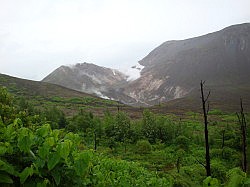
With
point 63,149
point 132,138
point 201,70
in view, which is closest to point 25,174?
point 63,149

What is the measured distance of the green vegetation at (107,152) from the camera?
282 cm

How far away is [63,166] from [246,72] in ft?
530

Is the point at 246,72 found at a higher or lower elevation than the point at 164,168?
higher

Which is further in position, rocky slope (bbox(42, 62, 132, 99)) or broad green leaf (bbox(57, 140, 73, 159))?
rocky slope (bbox(42, 62, 132, 99))

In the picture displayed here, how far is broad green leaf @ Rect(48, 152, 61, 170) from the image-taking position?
2.72 m

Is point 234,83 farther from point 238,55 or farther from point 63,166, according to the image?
point 63,166

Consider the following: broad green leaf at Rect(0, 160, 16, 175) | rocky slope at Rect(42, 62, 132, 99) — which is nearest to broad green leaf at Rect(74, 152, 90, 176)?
broad green leaf at Rect(0, 160, 16, 175)

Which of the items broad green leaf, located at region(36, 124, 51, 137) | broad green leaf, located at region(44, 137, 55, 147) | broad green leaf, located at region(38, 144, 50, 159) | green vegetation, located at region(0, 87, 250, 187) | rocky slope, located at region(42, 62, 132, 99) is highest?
rocky slope, located at region(42, 62, 132, 99)

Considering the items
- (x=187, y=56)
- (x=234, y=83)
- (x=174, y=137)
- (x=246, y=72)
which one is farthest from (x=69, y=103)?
(x=187, y=56)

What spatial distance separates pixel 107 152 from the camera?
34906 mm

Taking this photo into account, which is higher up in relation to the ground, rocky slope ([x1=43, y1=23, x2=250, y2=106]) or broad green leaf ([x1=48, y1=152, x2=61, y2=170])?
rocky slope ([x1=43, y1=23, x2=250, y2=106])

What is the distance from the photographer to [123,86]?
176750 millimetres

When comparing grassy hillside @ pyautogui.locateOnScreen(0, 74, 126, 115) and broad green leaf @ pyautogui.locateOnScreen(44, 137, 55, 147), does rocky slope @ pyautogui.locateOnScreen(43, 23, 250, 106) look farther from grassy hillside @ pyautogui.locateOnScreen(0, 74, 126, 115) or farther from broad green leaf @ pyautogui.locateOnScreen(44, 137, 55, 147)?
broad green leaf @ pyautogui.locateOnScreen(44, 137, 55, 147)

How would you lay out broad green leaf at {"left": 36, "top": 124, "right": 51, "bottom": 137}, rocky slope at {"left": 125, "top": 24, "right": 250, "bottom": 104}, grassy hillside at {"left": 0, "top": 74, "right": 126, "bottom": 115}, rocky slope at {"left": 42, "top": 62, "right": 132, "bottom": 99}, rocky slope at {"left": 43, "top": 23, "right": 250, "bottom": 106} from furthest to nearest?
rocky slope at {"left": 42, "top": 62, "right": 132, "bottom": 99} < rocky slope at {"left": 125, "top": 24, "right": 250, "bottom": 104} < rocky slope at {"left": 43, "top": 23, "right": 250, "bottom": 106} < grassy hillside at {"left": 0, "top": 74, "right": 126, "bottom": 115} < broad green leaf at {"left": 36, "top": 124, "right": 51, "bottom": 137}
